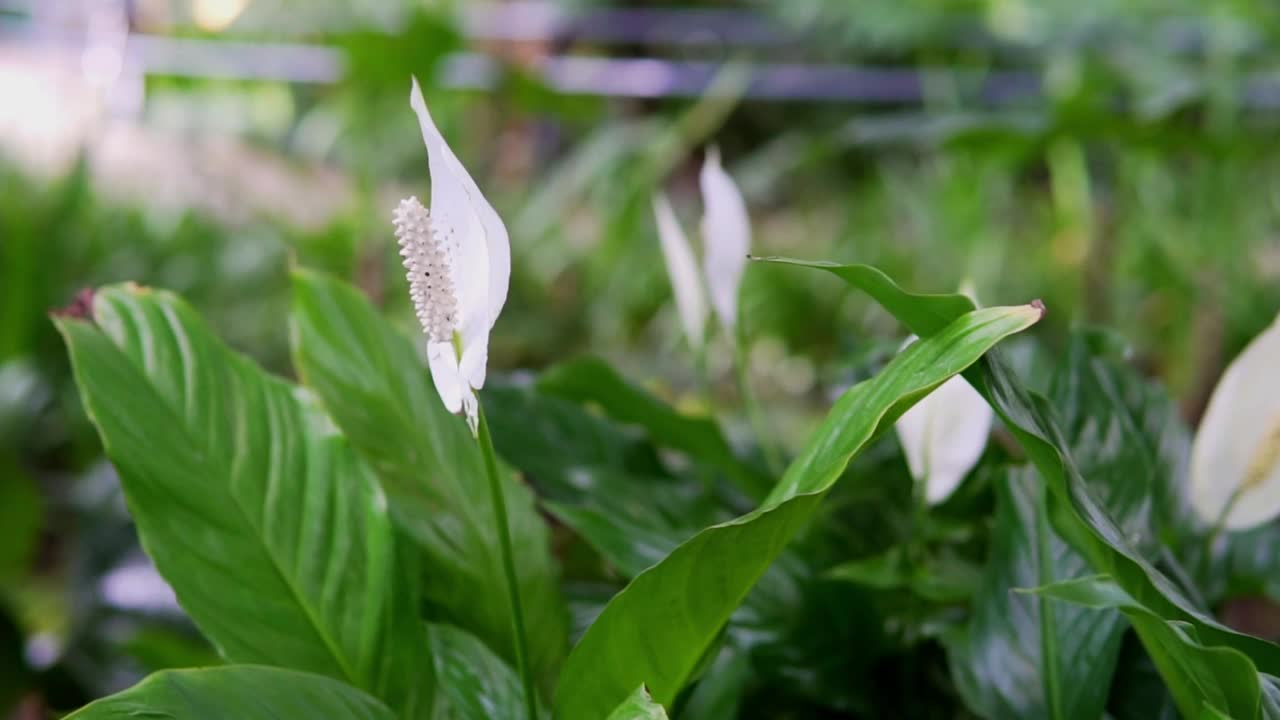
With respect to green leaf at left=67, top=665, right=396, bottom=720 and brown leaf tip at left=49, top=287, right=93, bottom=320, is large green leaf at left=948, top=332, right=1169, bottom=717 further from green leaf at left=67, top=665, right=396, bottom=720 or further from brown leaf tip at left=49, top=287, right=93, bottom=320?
brown leaf tip at left=49, top=287, right=93, bottom=320

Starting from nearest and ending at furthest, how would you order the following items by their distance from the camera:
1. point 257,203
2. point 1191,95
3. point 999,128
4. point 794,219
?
point 999,128
point 1191,95
point 257,203
point 794,219

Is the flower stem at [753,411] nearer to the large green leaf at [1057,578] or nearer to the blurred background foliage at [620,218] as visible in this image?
the blurred background foliage at [620,218]

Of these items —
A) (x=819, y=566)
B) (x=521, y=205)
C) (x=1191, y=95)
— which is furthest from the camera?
(x=521, y=205)

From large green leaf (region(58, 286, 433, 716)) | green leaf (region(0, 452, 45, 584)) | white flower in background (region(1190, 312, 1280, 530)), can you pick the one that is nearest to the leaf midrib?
large green leaf (region(58, 286, 433, 716))

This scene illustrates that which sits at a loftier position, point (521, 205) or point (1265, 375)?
point (521, 205)

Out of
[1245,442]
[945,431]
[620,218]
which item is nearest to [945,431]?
[945,431]

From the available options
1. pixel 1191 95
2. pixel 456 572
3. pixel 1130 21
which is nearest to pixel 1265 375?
pixel 456 572

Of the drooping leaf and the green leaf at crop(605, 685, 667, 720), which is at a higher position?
the drooping leaf

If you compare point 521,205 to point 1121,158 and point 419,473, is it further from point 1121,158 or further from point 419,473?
point 419,473
